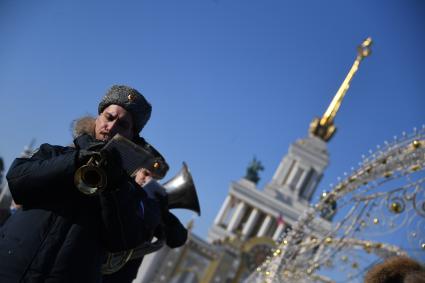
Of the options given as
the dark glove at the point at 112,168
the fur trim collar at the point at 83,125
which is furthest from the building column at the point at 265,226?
Answer: the dark glove at the point at 112,168

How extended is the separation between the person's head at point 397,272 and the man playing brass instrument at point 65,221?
3.14 feet

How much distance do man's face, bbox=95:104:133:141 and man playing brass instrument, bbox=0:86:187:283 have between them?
0.17 meters

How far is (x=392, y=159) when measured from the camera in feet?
22.8

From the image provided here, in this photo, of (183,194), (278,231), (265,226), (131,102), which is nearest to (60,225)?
(131,102)

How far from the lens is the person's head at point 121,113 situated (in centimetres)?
269

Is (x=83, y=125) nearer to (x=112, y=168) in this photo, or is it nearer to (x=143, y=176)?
(x=143, y=176)

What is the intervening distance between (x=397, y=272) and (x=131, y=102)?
135cm

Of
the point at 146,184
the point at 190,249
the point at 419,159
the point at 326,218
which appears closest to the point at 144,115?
the point at 146,184

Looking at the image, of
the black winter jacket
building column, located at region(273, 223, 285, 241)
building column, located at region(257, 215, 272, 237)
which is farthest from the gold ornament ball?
building column, located at region(257, 215, 272, 237)

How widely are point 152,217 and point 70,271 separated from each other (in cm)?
44

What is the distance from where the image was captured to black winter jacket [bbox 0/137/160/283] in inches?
89.2

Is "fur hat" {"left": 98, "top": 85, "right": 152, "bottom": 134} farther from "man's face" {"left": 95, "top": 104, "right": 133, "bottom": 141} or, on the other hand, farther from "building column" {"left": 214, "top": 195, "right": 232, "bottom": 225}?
"building column" {"left": 214, "top": 195, "right": 232, "bottom": 225}

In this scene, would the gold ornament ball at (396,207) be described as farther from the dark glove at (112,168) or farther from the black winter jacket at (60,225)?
the dark glove at (112,168)

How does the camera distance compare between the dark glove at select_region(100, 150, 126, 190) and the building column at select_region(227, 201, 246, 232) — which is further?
the building column at select_region(227, 201, 246, 232)
